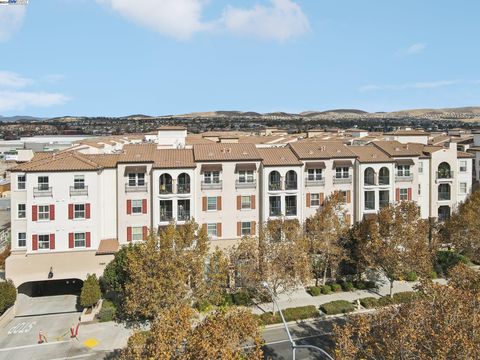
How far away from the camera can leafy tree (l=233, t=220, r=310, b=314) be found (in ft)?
139

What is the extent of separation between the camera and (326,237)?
47406mm

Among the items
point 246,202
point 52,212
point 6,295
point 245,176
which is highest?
point 245,176

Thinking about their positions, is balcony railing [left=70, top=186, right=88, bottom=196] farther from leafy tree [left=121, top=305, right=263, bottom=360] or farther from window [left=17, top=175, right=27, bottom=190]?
leafy tree [left=121, top=305, right=263, bottom=360]

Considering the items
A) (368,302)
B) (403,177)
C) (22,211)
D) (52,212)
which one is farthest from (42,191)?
(403,177)

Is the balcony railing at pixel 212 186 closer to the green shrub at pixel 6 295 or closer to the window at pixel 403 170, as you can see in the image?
the green shrub at pixel 6 295

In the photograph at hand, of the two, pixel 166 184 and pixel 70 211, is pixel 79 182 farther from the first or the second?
pixel 166 184

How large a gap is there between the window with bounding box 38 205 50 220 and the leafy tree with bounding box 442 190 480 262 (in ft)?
143

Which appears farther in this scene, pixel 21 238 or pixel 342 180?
pixel 342 180

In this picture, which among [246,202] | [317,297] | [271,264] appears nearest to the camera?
[271,264]

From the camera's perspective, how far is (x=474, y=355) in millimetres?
20438

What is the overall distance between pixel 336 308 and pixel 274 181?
50.6 ft

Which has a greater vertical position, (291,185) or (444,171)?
(444,171)

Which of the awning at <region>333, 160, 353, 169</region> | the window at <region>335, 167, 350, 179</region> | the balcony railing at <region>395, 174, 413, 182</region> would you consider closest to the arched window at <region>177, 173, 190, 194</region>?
the awning at <region>333, 160, 353, 169</region>

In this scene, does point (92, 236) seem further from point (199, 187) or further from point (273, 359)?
point (273, 359)
